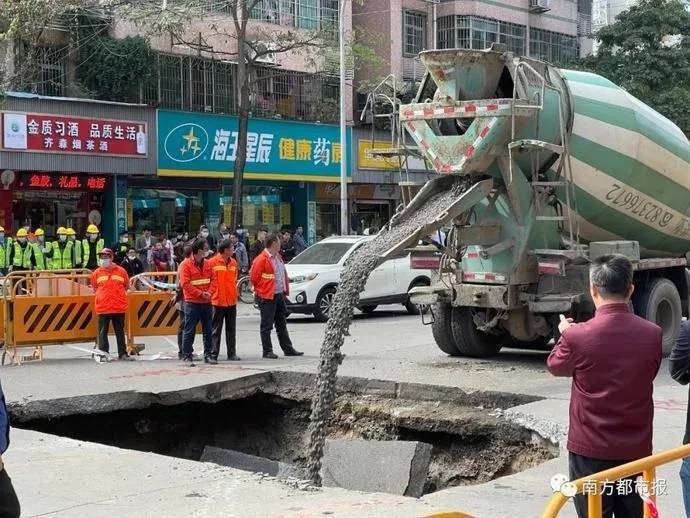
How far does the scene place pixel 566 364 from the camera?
4340 millimetres

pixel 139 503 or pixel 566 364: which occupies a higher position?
pixel 566 364

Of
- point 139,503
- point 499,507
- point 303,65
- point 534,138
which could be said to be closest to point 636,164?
point 534,138

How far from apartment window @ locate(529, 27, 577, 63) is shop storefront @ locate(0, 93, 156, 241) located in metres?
17.5

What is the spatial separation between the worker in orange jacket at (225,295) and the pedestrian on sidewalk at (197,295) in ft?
0.32

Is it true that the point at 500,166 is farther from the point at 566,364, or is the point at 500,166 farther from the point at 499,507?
the point at 566,364

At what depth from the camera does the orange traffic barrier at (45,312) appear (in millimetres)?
12547

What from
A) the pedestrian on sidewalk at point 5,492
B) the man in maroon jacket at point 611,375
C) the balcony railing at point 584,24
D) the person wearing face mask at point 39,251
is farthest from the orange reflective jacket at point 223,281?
the balcony railing at point 584,24

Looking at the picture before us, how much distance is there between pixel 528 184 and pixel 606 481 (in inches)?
296

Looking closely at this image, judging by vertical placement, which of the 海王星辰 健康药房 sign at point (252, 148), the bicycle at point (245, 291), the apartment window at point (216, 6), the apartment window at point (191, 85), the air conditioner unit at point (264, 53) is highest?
the apartment window at point (216, 6)

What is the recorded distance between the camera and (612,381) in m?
4.29

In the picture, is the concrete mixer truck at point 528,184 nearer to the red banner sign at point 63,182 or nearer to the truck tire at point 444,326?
the truck tire at point 444,326

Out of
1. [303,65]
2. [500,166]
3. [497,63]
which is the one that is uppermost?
[303,65]

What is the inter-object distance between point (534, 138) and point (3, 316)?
7.16 m

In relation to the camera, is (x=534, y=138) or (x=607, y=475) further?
(x=534, y=138)
